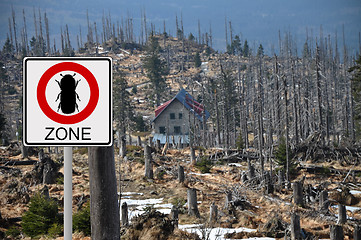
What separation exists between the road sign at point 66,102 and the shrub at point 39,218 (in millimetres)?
9661

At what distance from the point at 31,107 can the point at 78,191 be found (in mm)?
16596

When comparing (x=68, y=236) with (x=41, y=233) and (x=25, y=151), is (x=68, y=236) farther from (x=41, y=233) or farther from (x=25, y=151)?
(x=25, y=151)

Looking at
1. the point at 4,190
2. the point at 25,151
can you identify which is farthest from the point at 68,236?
the point at 25,151

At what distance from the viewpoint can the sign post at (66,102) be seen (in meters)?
3.60

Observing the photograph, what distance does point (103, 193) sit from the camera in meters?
6.63

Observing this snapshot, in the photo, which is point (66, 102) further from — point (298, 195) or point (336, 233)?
point (298, 195)

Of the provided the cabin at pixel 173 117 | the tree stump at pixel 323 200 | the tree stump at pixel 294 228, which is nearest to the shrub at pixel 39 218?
the tree stump at pixel 294 228

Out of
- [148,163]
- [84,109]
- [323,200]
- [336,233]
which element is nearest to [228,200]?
[323,200]

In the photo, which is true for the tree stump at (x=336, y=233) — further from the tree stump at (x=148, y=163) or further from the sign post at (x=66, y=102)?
the tree stump at (x=148, y=163)

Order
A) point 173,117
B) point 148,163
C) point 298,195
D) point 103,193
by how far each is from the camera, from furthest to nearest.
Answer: point 173,117, point 148,163, point 298,195, point 103,193

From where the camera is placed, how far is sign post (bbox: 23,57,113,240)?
11.8 ft

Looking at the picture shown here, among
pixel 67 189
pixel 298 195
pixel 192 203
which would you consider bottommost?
pixel 298 195

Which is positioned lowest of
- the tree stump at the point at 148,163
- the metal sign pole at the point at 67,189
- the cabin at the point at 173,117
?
the tree stump at the point at 148,163

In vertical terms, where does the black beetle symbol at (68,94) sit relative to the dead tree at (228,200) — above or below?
above
